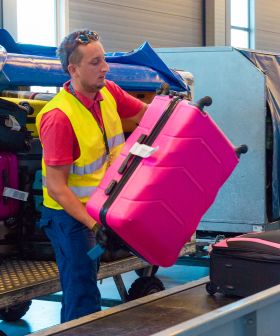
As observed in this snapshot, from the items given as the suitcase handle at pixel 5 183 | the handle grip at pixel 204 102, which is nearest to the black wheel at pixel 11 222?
the suitcase handle at pixel 5 183

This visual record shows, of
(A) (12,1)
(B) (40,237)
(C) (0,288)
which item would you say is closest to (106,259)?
(B) (40,237)

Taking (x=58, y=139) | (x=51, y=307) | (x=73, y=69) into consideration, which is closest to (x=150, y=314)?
(x=58, y=139)

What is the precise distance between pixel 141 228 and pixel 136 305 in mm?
578

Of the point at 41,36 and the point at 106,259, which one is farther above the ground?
the point at 41,36

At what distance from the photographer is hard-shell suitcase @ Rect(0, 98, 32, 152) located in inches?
98.0

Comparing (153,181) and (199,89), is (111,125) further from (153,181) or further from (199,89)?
(199,89)

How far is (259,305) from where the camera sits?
4.83 feet

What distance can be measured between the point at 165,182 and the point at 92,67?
572 mm

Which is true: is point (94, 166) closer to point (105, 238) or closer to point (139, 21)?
point (105, 238)

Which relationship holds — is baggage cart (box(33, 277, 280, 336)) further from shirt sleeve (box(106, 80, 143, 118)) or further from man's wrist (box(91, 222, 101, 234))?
shirt sleeve (box(106, 80, 143, 118))

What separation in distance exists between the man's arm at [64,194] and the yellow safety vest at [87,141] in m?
0.11

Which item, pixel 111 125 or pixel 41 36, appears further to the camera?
pixel 41 36

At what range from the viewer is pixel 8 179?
261 cm

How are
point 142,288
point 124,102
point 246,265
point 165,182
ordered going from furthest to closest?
1. point 142,288
2. point 124,102
3. point 246,265
4. point 165,182
